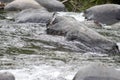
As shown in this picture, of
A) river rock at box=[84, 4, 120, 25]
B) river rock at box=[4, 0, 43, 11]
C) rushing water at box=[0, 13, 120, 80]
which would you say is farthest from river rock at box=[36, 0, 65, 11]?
rushing water at box=[0, 13, 120, 80]

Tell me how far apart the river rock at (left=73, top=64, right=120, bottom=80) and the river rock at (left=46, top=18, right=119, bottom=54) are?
2.10 metres

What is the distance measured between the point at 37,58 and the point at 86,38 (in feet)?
4.59

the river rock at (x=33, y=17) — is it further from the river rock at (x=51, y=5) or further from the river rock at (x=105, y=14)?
the river rock at (x=51, y=5)

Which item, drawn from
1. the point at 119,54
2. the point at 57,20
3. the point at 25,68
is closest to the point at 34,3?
the point at 57,20

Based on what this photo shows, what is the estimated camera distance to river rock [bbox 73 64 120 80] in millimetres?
5863

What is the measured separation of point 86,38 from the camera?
8352 millimetres

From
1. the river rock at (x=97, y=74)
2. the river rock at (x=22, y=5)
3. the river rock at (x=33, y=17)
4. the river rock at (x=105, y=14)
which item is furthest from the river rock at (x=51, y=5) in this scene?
the river rock at (x=97, y=74)

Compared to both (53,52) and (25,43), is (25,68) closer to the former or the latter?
(53,52)

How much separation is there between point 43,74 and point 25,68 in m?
0.43

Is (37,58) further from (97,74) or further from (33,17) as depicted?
(33,17)

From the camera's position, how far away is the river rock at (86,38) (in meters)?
8.15

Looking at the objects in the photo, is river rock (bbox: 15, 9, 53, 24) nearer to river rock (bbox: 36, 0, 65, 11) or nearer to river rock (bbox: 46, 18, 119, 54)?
river rock (bbox: 46, 18, 119, 54)

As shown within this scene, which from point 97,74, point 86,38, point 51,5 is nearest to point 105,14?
point 51,5

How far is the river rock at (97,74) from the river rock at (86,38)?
2100 millimetres
